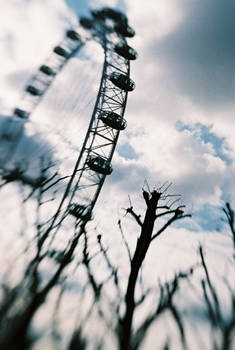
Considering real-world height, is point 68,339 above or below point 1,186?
below

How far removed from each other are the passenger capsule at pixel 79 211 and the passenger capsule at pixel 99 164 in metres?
3.29

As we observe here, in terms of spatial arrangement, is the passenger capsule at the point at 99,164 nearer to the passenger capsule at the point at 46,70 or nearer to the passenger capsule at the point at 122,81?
the passenger capsule at the point at 122,81

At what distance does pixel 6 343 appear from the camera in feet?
24.7

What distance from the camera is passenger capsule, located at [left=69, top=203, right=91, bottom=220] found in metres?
17.6

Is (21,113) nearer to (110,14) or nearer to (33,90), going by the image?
(33,90)

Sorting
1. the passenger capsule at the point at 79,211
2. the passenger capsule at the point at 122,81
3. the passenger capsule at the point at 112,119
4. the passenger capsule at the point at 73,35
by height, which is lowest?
the passenger capsule at the point at 79,211

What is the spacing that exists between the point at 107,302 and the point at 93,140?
450 inches

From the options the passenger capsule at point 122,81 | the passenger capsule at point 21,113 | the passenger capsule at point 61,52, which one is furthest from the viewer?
the passenger capsule at point 21,113

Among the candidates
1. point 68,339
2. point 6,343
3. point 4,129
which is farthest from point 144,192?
point 4,129

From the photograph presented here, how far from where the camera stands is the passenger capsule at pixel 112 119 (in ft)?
55.6

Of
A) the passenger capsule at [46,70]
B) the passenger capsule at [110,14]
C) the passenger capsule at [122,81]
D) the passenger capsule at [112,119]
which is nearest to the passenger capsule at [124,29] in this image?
the passenger capsule at [110,14]

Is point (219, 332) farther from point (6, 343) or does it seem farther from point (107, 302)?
point (6, 343)

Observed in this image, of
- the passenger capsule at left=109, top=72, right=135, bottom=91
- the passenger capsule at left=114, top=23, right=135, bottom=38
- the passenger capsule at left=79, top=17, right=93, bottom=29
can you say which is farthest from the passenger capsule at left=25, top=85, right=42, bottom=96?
the passenger capsule at left=114, top=23, right=135, bottom=38

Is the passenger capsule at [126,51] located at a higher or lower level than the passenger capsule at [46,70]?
lower
